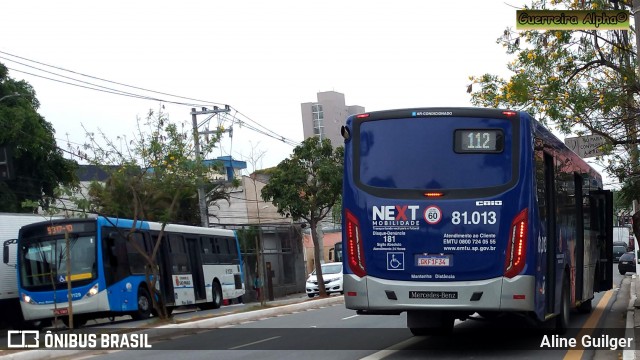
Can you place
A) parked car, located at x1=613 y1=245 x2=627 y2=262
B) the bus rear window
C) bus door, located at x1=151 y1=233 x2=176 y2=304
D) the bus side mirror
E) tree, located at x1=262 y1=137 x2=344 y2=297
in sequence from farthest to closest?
parked car, located at x1=613 y1=245 x2=627 y2=262 → tree, located at x1=262 y1=137 x2=344 y2=297 → bus door, located at x1=151 y1=233 x2=176 y2=304 → the bus side mirror → the bus rear window

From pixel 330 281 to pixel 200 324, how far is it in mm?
19500

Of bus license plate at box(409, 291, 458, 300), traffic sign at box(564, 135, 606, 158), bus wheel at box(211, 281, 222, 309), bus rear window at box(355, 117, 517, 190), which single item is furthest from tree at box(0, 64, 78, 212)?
bus license plate at box(409, 291, 458, 300)

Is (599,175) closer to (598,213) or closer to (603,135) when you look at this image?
(598,213)

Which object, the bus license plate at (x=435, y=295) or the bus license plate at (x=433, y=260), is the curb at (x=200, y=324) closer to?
the bus license plate at (x=435, y=295)

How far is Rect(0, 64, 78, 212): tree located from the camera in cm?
3600

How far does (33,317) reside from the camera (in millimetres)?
25078

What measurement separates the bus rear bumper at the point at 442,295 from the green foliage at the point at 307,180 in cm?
2330

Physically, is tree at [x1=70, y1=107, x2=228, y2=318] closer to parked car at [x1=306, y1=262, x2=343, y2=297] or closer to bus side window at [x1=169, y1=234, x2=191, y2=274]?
bus side window at [x1=169, y1=234, x2=191, y2=274]

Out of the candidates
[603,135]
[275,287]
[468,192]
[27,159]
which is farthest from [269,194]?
[468,192]

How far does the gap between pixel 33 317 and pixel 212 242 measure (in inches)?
411

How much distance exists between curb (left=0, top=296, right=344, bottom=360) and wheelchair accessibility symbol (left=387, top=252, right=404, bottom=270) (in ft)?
21.2

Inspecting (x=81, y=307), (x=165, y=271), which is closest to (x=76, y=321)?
(x=81, y=307)

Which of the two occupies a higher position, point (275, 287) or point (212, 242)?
point (212, 242)

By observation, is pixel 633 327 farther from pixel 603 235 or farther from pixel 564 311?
pixel 603 235
